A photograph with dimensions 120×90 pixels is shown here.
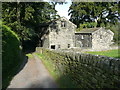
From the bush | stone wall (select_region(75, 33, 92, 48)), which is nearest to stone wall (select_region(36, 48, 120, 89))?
the bush

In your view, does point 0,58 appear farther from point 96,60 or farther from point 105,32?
point 105,32

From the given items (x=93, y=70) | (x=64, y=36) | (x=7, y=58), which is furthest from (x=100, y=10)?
(x=93, y=70)

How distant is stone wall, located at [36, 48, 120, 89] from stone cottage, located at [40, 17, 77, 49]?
100 feet

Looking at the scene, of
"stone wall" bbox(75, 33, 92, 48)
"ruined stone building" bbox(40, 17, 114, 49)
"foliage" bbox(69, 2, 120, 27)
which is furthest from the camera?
"foliage" bbox(69, 2, 120, 27)

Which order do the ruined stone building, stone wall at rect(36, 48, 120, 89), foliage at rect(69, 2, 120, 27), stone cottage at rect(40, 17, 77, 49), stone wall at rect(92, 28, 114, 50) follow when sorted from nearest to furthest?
stone wall at rect(36, 48, 120, 89)
stone cottage at rect(40, 17, 77, 49)
the ruined stone building
stone wall at rect(92, 28, 114, 50)
foliage at rect(69, 2, 120, 27)

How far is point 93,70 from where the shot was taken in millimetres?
6953

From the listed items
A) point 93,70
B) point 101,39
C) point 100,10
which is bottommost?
point 93,70

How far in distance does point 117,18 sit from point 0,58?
5481 cm

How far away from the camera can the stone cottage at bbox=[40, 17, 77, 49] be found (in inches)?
1629

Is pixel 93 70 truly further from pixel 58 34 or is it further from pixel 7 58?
pixel 58 34

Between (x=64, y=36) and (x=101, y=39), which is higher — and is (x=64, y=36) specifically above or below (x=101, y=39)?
above

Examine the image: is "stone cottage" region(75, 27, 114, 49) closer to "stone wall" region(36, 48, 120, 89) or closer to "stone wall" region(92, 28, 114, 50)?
"stone wall" region(92, 28, 114, 50)

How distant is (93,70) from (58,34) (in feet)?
116

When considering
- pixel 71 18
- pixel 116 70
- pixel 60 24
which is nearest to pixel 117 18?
pixel 71 18
